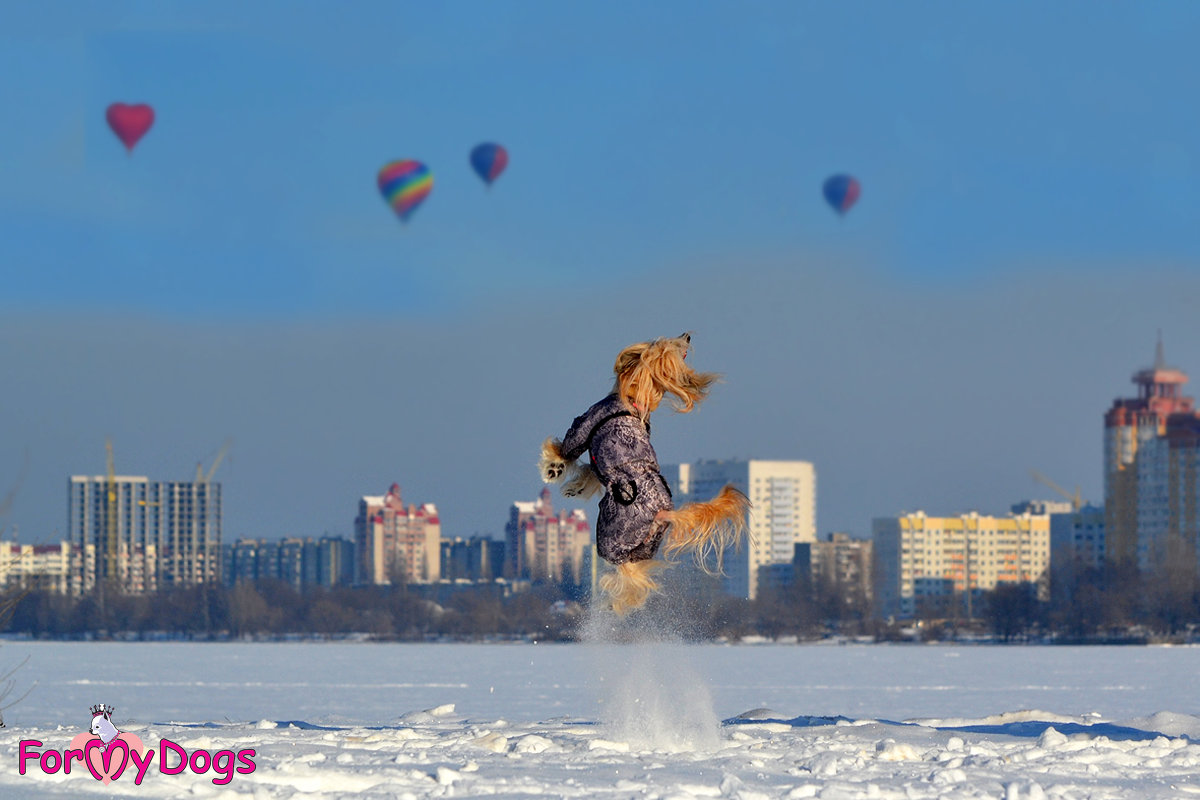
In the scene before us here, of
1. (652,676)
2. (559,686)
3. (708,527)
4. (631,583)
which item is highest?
(708,527)

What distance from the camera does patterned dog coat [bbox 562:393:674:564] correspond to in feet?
37.2

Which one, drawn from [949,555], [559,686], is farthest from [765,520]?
[559,686]

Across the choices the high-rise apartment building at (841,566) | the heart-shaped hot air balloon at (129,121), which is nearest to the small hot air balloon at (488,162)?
the heart-shaped hot air balloon at (129,121)

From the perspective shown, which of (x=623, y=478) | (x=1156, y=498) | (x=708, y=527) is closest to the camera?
(x=623, y=478)

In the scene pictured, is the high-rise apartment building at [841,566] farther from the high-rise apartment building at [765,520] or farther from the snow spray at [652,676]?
the snow spray at [652,676]

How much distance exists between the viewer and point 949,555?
187500 mm

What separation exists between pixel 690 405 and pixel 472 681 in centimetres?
5040

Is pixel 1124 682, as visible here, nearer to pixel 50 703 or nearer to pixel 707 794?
pixel 50 703

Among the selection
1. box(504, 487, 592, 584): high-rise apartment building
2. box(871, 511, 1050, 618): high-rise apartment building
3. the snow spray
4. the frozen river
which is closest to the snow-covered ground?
the snow spray

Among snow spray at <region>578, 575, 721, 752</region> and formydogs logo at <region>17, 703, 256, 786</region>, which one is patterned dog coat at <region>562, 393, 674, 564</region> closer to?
snow spray at <region>578, 575, 721, 752</region>

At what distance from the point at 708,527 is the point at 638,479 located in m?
0.61

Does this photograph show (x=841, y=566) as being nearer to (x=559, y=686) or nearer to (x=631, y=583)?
(x=559, y=686)

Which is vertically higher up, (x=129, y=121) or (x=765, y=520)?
(x=129, y=121)

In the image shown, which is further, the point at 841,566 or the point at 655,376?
the point at 841,566
